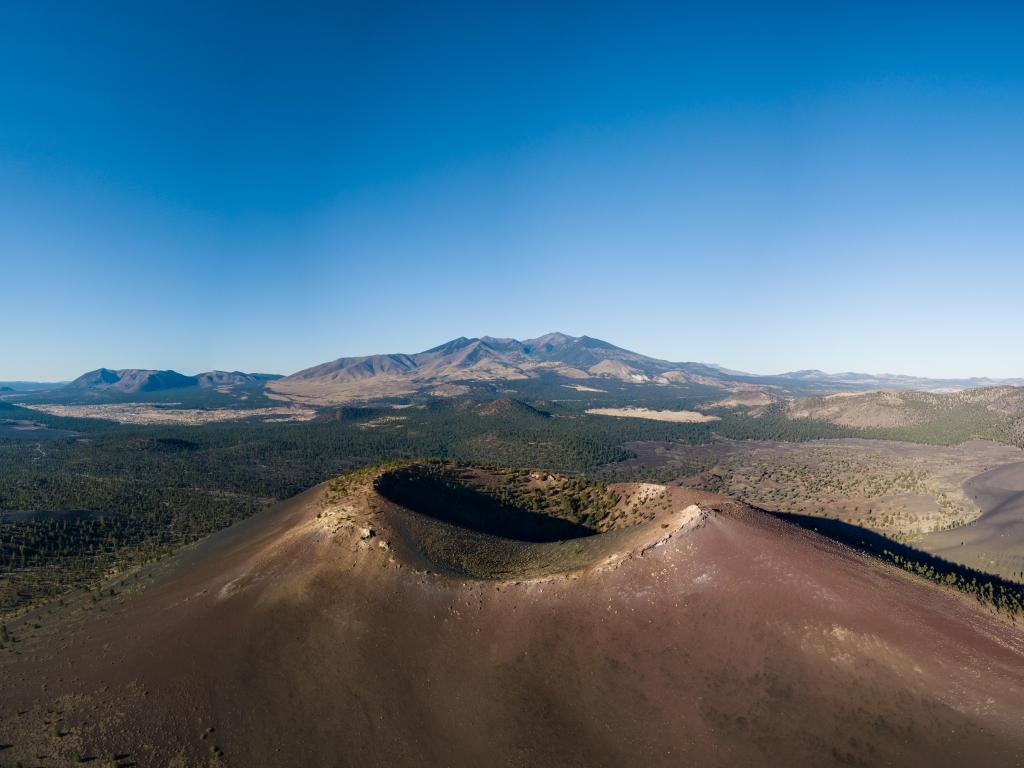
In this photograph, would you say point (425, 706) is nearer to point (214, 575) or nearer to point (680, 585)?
point (680, 585)

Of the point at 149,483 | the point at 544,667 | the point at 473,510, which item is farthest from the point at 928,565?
the point at 149,483

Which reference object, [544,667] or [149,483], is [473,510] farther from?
[149,483]

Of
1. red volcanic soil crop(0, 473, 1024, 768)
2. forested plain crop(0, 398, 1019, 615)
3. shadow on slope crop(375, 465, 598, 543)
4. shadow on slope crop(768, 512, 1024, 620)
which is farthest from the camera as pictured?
forested plain crop(0, 398, 1019, 615)

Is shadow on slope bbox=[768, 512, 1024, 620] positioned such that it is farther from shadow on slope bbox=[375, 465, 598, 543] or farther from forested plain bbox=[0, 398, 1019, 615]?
forested plain bbox=[0, 398, 1019, 615]

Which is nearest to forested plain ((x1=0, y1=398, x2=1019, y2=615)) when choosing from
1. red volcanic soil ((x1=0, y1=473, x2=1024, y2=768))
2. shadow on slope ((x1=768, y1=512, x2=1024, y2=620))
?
red volcanic soil ((x1=0, y1=473, x2=1024, y2=768))

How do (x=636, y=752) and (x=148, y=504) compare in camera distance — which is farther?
(x=148, y=504)

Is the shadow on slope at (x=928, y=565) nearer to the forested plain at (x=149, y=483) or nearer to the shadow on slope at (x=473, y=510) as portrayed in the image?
the shadow on slope at (x=473, y=510)

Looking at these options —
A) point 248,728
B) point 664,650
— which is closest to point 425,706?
point 248,728

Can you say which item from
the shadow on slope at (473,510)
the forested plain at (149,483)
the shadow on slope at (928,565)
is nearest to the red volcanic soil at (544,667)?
the shadow on slope at (473,510)
